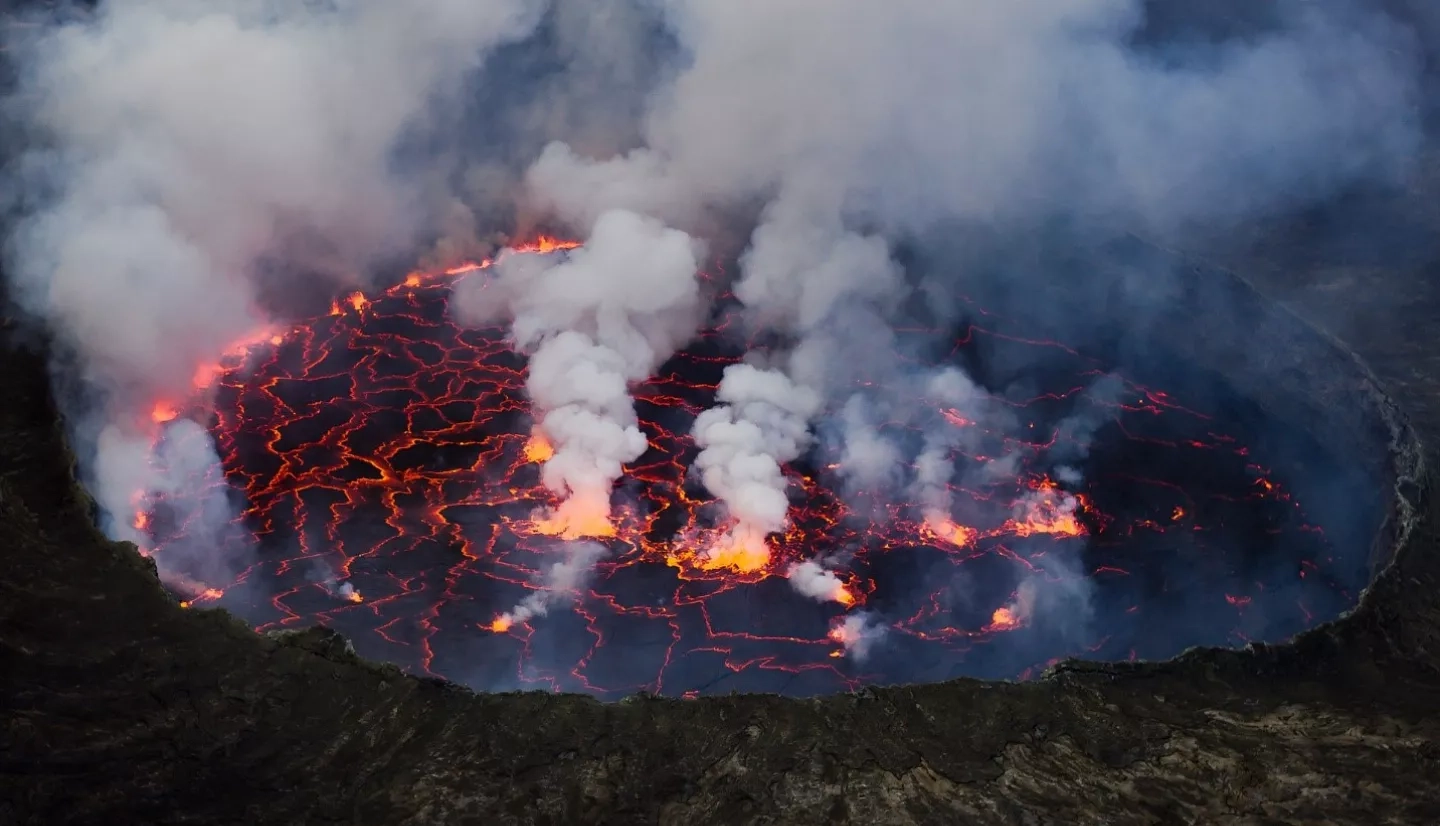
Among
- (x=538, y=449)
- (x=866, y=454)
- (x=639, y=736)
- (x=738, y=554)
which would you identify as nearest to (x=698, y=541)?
(x=738, y=554)

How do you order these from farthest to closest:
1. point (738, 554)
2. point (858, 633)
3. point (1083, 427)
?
point (1083, 427), point (738, 554), point (858, 633)

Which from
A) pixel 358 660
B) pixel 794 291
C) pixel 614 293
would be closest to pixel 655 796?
pixel 358 660

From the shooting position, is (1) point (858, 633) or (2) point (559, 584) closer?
(1) point (858, 633)

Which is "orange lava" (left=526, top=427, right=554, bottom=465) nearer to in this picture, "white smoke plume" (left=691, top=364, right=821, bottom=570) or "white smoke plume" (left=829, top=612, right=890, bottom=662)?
"white smoke plume" (left=691, top=364, right=821, bottom=570)

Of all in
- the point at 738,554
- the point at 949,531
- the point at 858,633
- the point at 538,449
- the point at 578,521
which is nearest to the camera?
the point at 858,633

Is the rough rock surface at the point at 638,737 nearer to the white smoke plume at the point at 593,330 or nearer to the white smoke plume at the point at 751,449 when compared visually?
the white smoke plume at the point at 751,449

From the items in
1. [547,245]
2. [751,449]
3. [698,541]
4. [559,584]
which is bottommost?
[559,584]

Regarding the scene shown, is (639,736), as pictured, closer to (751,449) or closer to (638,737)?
(638,737)

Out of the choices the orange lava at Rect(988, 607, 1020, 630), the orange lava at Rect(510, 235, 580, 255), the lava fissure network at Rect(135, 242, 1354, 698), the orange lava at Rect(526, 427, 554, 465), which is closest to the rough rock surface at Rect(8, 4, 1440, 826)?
the lava fissure network at Rect(135, 242, 1354, 698)
